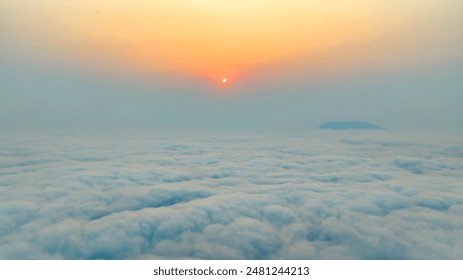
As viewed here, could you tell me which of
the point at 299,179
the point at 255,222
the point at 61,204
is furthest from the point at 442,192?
the point at 61,204

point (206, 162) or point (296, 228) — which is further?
point (206, 162)

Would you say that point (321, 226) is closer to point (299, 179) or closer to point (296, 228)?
point (296, 228)

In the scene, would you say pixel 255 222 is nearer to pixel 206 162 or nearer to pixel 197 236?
pixel 197 236

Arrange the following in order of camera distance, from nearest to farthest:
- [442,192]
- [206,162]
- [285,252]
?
[285,252] < [442,192] < [206,162]

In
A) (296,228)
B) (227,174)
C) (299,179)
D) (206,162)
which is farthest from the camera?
(206,162)

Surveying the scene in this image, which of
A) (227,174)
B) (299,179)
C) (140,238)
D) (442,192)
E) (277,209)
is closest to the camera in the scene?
(140,238)

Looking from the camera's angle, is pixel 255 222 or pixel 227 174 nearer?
pixel 255 222

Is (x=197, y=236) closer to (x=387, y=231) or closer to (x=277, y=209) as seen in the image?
(x=277, y=209)
